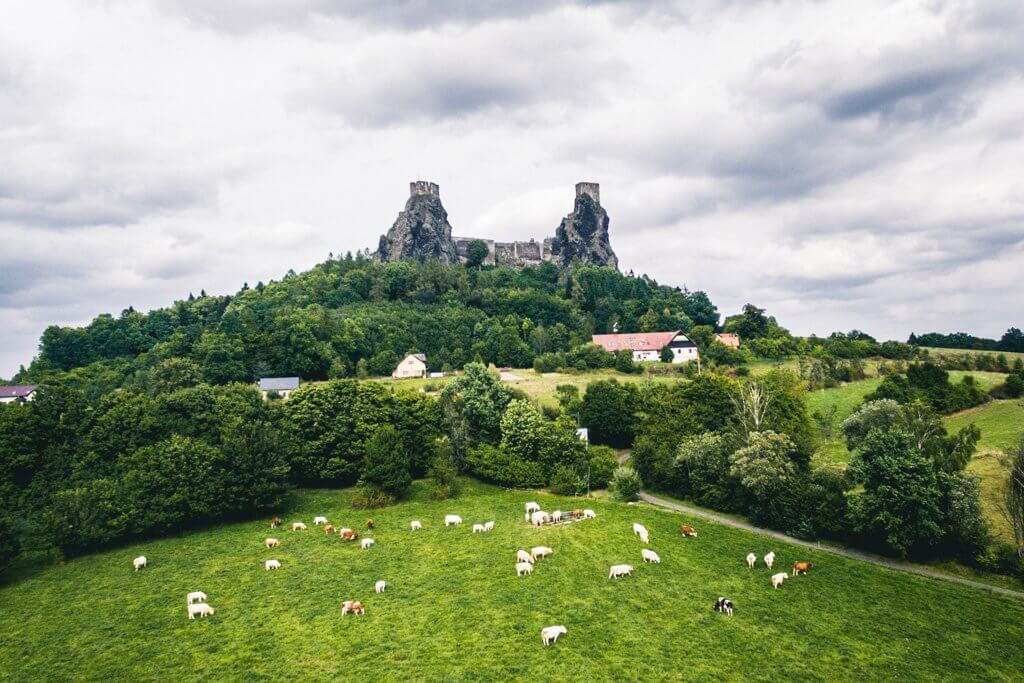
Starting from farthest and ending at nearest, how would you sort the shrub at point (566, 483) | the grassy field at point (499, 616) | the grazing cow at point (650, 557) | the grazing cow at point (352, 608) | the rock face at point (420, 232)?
the rock face at point (420, 232) → the shrub at point (566, 483) → the grazing cow at point (650, 557) → the grazing cow at point (352, 608) → the grassy field at point (499, 616)

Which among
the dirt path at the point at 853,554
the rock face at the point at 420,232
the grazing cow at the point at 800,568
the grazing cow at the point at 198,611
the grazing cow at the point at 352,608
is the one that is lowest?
the grazing cow at the point at 198,611

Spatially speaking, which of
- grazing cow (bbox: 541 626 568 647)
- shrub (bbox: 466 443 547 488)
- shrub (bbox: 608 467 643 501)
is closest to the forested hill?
shrub (bbox: 466 443 547 488)

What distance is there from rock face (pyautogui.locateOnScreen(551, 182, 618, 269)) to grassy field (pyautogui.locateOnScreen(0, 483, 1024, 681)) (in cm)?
15719

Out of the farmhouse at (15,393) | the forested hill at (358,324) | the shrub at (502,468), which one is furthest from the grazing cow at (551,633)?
the farmhouse at (15,393)

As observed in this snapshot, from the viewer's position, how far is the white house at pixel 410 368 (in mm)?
98312

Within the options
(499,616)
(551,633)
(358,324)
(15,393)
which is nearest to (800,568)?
(551,633)

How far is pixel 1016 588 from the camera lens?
33375 millimetres

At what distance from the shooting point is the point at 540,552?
35844mm

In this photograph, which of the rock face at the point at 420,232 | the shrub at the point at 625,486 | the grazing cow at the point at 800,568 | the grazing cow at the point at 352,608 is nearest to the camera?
the grazing cow at the point at 352,608

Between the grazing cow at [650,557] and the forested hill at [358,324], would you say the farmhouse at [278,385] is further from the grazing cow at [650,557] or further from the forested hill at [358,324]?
the grazing cow at [650,557]

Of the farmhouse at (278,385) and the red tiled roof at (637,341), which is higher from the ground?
the red tiled roof at (637,341)

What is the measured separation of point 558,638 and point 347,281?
119612 millimetres

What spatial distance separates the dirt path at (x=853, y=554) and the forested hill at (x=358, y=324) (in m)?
60.3

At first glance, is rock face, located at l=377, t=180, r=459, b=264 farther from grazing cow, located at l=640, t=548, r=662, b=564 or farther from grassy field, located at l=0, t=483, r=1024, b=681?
grazing cow, located at l=640, t=548, r=662, b=564
